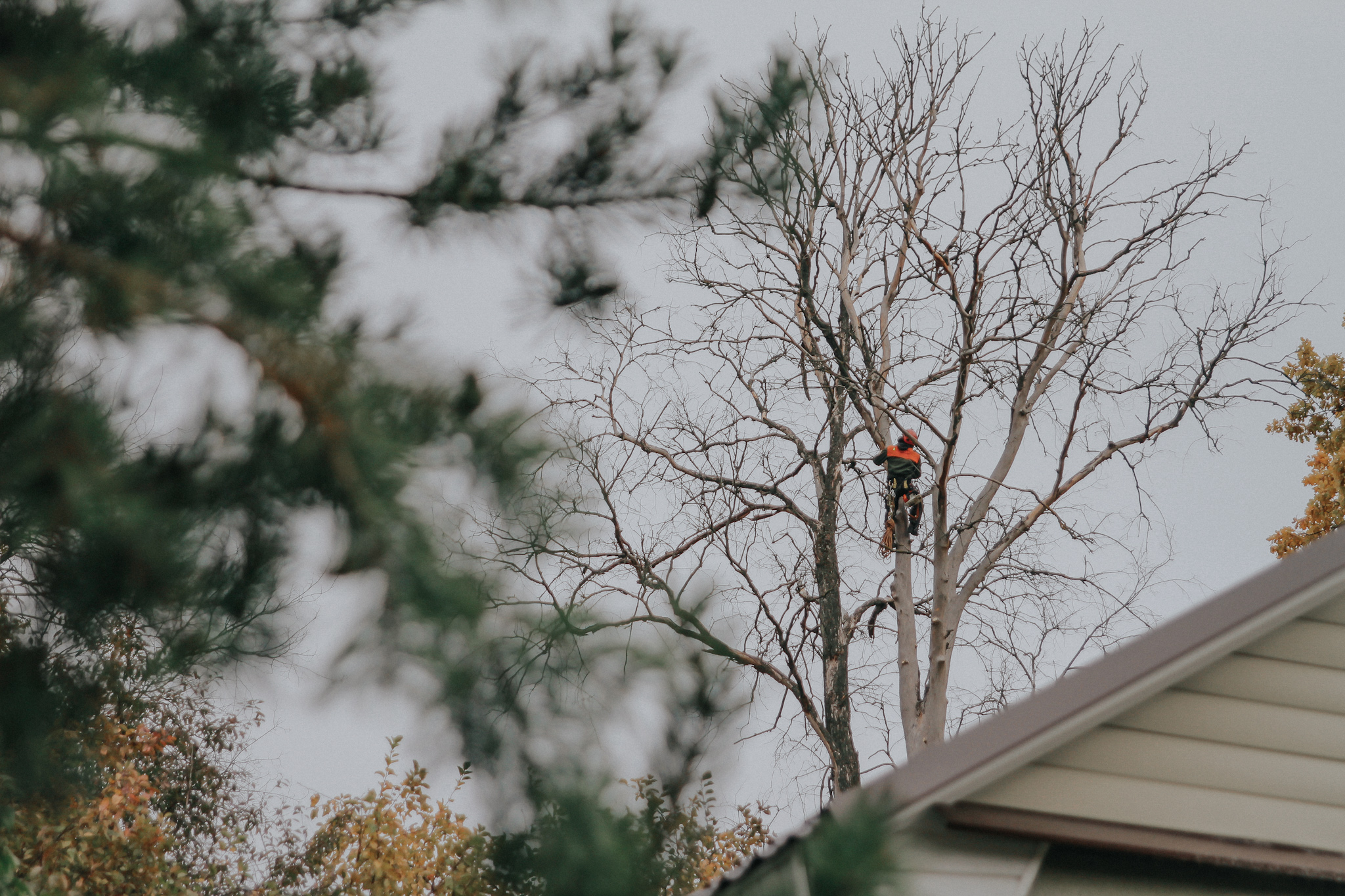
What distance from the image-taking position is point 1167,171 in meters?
12.5

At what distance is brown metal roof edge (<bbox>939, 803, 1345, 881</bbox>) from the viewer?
2.86 m

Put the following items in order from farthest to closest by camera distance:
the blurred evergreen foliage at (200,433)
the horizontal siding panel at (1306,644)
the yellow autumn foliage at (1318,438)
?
the yellow autumn foliage at (1318,438)
the horizontal siding panel at (1306,644)
the blurred evergreen foliage at (200,433)

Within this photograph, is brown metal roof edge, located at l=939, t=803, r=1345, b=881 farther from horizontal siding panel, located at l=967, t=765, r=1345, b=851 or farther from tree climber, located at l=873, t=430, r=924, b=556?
tree climber, located at l=873, t=430, r=924, b=556

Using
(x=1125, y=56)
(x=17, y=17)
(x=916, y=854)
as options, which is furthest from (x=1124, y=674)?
(x=1125, y=56)

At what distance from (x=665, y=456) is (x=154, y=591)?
34.4 ft

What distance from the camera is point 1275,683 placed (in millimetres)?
3182

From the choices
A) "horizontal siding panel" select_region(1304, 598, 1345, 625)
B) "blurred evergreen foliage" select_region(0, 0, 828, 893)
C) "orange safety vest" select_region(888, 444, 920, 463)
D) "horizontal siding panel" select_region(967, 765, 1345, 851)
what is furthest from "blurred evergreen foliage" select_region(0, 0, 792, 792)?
"orange safety vest" select_region(888, 444, 920, 463)

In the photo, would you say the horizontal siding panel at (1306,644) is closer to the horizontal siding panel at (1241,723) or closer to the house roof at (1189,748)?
the house roof at (1189,748)

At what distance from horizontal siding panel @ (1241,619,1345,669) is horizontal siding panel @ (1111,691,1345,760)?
0.51 feet

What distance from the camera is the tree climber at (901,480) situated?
11547 millimetres

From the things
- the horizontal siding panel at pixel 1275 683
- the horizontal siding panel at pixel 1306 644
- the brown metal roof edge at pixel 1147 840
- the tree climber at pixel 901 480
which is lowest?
the brown metal roof edge at pixel 1147 840

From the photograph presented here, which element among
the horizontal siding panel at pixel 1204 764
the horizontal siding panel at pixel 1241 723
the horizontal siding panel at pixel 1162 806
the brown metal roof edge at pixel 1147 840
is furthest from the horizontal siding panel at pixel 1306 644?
the brown metal roof edge at pixel 1147 840

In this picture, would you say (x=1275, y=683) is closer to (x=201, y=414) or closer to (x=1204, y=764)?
(x=1204, y=764)

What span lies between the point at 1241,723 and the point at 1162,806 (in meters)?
Answer: 0.40
